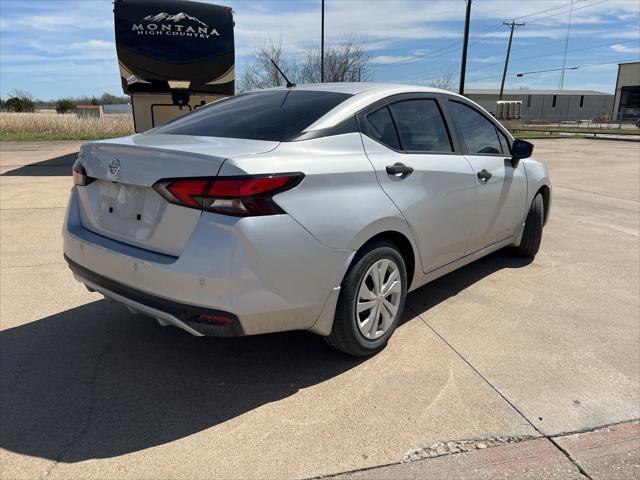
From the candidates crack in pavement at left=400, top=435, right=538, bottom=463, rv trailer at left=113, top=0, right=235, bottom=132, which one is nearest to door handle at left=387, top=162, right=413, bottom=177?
crack in pavement at left=400, top=435, right=538, bottom=463

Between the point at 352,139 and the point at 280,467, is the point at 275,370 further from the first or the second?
the point at 352,139

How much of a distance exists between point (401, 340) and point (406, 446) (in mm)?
1104

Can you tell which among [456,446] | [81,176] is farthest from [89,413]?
[456,446]

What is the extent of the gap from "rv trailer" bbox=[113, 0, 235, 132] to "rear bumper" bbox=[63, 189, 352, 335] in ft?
27.5

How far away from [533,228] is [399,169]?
2.55 metres

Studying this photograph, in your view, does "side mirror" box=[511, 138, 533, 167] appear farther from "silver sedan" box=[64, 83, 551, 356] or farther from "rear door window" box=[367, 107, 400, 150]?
"rear door window" box=[367, 107, 400, 150]

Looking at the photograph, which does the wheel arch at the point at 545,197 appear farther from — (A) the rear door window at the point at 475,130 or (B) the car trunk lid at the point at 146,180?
(B) the car trunk lid at the point at 146,180

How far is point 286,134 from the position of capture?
2.85 meters

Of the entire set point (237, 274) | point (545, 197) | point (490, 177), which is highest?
point (490, 177)

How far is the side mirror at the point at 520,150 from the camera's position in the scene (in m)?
4.45

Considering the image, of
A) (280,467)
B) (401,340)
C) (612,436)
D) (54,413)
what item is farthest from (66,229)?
(612,436)

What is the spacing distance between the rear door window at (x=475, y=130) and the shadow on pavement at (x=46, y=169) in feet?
30.3

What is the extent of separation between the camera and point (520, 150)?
4477mm

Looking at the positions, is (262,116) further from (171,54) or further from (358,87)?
(171,54)
